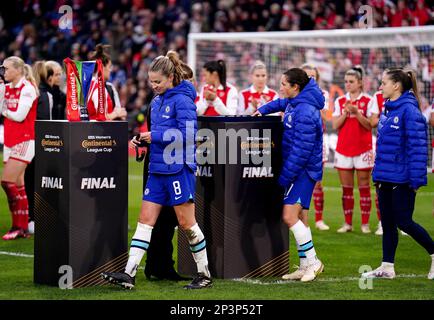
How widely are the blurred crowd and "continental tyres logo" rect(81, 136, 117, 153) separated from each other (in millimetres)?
16602

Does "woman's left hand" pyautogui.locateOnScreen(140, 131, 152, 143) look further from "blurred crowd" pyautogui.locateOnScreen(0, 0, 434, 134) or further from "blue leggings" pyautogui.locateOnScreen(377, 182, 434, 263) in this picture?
"blurred crowd" pyautogui.locateOnScreen(0, 0, 434, 134)

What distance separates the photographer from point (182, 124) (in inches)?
320

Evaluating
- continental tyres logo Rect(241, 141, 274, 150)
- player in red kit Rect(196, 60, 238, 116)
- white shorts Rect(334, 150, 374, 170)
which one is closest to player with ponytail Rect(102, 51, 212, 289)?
continental tyres logo Rect(241, 141, 274, 150)

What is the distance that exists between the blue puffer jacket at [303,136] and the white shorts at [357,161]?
146 inches

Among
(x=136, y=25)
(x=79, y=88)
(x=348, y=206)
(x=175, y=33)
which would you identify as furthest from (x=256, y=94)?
(x=136, y=25)

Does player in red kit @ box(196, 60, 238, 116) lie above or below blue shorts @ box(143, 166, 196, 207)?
above

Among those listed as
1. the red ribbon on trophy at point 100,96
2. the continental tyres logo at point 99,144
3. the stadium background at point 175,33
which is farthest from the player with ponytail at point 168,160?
the stadium background at point 175,33

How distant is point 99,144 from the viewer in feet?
27.1

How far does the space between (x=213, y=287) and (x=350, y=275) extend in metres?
1.54

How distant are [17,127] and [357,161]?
4372mm

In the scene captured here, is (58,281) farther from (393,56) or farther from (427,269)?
(393,56)

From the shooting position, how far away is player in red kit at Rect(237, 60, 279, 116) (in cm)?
1293

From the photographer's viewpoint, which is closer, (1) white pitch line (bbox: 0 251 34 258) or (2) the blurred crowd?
(1) white pitch line (bbox: 0 251 34 258)

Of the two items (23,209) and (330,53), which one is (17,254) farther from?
(330,53)
